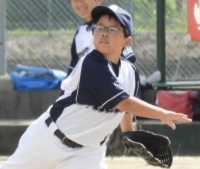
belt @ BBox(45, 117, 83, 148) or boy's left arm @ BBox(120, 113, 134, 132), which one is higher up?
belt @ BBox(45, 117, 83, 148)

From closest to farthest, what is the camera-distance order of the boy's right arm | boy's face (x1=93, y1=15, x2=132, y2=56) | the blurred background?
1. the boy's right arm
2. boy's face (x1=93, y1=15, x2=132, y2=56)
3. the blurred background

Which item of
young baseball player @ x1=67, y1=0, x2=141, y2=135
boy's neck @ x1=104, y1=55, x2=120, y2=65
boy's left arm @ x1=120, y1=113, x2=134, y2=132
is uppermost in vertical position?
boy's neck @ x1=104, y1=55, x2=120, y2=65

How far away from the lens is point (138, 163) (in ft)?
20.2

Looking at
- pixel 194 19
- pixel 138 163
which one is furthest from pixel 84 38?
pixel 194 19

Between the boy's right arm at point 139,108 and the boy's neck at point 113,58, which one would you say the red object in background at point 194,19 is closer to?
the boy's neck at point 113,58

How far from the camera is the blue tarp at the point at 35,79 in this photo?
719cm

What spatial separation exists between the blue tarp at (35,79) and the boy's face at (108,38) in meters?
3.75

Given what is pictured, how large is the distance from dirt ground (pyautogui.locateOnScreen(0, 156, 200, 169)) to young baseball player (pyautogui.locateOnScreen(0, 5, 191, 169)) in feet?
8.06

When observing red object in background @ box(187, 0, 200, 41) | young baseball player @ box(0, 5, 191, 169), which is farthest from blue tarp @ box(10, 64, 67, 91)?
young baseball player @ box(0, 5, 191, 169)

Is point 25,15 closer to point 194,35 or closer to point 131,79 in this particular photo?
point 194,35

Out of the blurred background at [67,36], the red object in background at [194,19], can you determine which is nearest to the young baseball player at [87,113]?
the red object in background at [194,19]

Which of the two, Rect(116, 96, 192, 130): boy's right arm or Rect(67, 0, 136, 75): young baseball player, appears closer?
Rect(116, 96, 192, 130): boy's right arm

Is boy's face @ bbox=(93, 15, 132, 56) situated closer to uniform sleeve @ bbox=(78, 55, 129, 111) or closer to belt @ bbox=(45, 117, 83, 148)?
uniform sleeve @ bbox=(78, 55, 129, 111)

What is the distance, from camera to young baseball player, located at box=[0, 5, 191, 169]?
11.1 feet
